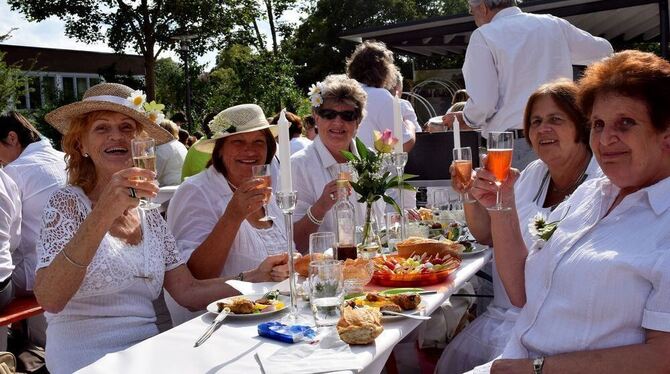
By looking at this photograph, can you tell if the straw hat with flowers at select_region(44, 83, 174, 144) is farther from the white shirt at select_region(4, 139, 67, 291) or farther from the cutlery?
the white shirt at select_region(4, 139, 67, 291)

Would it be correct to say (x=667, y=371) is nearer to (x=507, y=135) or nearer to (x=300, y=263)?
(x=507, y=135)

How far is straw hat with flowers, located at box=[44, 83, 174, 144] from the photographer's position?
2729 millimetres

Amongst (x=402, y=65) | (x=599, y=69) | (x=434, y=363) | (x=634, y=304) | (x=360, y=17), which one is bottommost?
(x=434, y=363)

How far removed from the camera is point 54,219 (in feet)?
8.39

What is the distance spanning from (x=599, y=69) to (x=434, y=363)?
167 centimetres

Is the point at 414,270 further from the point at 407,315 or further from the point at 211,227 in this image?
the point at 211,227

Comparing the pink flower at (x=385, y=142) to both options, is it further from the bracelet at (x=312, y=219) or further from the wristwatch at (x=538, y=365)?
the wristwatch at (x=538, y=365)

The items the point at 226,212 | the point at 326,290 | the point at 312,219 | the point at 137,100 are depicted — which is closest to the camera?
the point at 326,290

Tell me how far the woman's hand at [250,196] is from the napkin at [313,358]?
3.29ft

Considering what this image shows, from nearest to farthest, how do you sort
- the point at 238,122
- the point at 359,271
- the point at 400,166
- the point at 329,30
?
the point at 359,271
the point at 400,166
the point at 238,122
the point at 329,30

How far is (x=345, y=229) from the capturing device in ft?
9.22

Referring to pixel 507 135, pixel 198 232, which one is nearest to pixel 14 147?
pixel 198 232

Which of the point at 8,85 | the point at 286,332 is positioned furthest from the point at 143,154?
the point at 8,85

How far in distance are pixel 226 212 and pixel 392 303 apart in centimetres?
113
